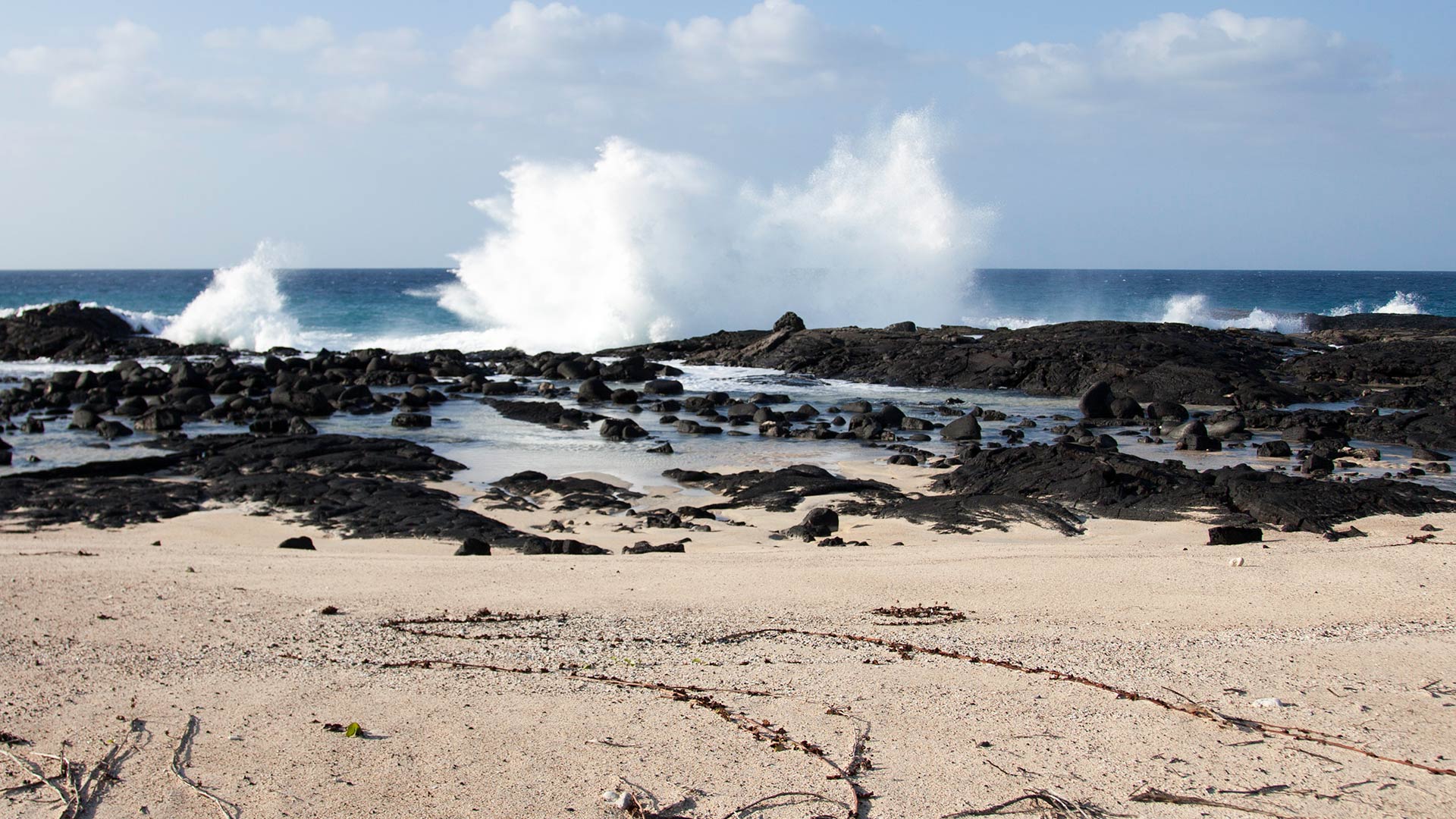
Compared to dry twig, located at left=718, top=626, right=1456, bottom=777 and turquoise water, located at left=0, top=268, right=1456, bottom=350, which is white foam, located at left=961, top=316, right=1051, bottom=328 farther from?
dry twig, located at left=718, top=626, right=1456, bottom=777

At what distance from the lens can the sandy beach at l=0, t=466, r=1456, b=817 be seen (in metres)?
4.11

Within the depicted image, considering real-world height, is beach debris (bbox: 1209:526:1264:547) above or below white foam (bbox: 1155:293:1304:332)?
below

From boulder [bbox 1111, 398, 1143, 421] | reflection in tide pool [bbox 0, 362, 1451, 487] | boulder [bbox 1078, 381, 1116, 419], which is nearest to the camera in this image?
reflection in tide pool [bbox 0, 362, 1451, 487]

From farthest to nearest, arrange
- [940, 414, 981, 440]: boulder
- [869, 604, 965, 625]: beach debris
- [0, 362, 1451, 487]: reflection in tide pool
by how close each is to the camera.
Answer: [940, 414, 981, 440]: boulder, [0, 362, 1451, 487]: reflection in tide pool, [869, 604, 965, 625]: beach debris

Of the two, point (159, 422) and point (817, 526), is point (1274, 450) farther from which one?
point (159, 422)

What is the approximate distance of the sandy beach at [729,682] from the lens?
162 inches

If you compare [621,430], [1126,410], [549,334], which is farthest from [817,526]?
[549,334]

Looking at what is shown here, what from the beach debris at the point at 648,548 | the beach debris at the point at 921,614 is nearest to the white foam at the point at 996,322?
the beach debris at the point at 648,548

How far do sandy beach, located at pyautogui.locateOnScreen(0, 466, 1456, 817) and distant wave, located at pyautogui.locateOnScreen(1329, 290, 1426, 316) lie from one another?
194 ft

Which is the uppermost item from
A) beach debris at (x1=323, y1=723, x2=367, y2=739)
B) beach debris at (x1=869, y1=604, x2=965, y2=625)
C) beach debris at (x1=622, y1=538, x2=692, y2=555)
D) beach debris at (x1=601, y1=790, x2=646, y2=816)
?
beach debris at (x1=869, y1=604, x2=965, y2=625)

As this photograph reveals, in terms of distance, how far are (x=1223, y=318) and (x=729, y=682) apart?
54.3 m

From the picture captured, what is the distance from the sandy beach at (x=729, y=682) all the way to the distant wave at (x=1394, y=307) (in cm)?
5920

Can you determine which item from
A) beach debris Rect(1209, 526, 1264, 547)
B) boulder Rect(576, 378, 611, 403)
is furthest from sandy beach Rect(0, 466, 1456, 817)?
boulder Rect(576, 378, 611, 403)

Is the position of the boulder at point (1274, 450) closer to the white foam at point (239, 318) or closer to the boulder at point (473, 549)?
the boulder at point (473, 549)
